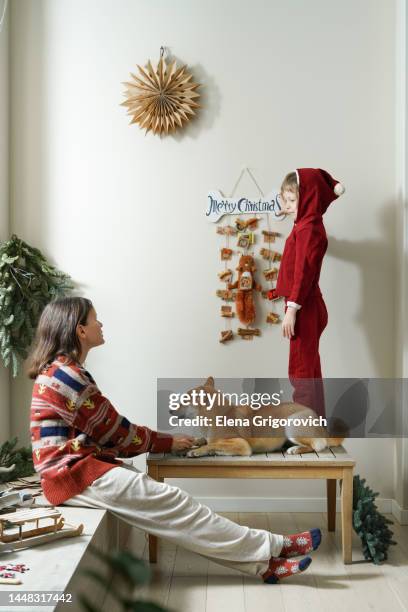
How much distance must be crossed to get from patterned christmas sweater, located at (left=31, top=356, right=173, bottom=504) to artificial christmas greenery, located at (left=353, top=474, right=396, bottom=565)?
41.6 inches

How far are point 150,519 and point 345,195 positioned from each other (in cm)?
184

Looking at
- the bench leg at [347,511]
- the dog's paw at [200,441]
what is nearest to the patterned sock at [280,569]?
the bench leg at [347,511]

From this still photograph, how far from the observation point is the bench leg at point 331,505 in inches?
125

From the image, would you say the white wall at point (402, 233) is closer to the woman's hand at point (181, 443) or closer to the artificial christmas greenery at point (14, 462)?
the woman's hand at point (181, 443)

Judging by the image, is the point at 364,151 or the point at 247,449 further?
the point at 364,151

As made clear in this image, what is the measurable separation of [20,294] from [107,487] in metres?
1.15

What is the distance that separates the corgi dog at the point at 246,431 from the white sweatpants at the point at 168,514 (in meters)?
0.34

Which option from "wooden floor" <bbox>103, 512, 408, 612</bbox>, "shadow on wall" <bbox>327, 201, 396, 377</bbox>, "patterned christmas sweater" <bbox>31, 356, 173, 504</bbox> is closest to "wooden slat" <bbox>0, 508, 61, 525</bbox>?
"patterned christmas sweater" <bbox>31, 356, 173, 504</bbox>

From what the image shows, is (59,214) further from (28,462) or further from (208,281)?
(28,462)

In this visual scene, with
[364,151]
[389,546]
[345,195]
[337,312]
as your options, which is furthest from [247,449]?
[364,151]

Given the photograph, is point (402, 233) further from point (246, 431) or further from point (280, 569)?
point (280, 569)

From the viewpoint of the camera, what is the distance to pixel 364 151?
11.1 ft

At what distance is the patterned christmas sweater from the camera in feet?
8.09

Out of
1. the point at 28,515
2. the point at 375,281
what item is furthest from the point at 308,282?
the point at 28,515
